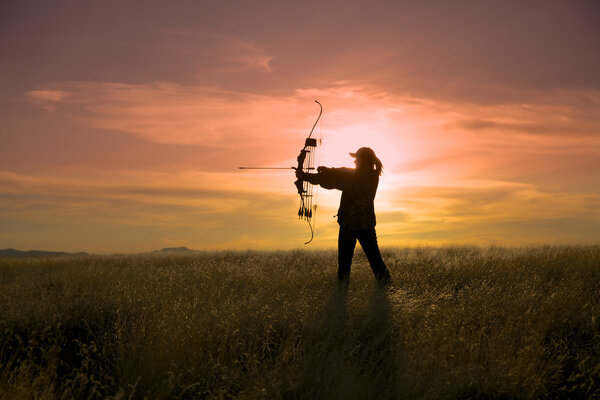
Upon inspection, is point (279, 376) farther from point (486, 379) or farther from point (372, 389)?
point (486, 379)

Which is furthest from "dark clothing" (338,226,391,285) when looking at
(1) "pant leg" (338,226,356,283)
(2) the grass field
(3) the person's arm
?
(3) the person's arm

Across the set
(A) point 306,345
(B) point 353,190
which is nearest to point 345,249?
(B) point 353,190

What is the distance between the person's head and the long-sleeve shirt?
3.7 inches

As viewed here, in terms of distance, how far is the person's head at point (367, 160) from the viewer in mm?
8586

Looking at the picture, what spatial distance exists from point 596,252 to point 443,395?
10.5 metres

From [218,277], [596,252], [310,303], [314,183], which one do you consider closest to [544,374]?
[310,303]

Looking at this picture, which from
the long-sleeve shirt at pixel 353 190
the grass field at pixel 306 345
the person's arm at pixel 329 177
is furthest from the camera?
the person's arm at pixel 329 177

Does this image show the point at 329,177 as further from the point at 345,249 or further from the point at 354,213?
the point at 345,249

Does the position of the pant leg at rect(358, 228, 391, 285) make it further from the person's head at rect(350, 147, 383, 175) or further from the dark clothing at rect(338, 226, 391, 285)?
the person's head at rect(350, 147, 383, 175)

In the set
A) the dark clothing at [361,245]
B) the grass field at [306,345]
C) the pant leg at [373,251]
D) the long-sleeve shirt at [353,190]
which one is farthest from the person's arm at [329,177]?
the grass field at [306,345]

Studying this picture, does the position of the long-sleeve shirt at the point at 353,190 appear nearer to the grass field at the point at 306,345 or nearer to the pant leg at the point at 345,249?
the pant leg at the point at 345,249

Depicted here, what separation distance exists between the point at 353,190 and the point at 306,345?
12.4 ft

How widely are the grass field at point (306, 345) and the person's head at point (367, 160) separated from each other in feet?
7.43

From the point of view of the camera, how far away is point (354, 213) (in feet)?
27.2
